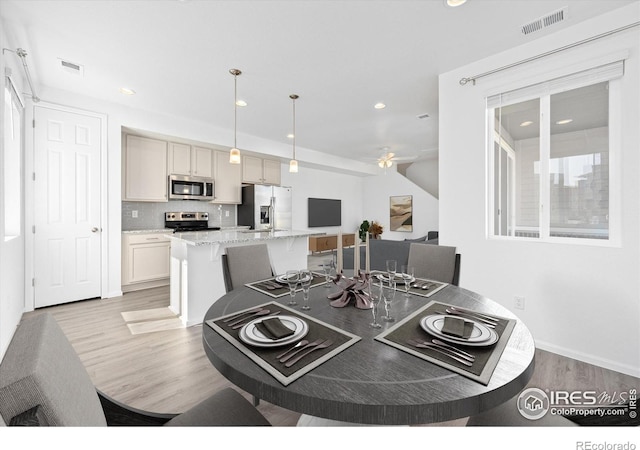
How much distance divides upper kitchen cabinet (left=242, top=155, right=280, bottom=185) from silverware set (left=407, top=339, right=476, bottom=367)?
203 inches

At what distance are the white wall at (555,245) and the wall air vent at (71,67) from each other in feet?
12.2

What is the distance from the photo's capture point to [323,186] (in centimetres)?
787

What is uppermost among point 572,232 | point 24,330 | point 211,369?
point 572,232

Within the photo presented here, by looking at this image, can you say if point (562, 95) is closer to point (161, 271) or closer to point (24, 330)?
point (24, 330)

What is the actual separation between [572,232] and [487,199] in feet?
2.16

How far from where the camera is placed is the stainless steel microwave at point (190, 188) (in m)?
4.55

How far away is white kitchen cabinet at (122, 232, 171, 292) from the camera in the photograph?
3971 mm

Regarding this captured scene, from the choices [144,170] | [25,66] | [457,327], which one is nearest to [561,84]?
[457,327]

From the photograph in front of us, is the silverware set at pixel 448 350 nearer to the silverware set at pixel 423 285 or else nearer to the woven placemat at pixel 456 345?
the woven placemat at pixel 456 345

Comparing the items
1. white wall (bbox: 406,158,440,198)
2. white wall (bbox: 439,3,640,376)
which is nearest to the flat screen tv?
white wall (bbox: 406,158,440,198)

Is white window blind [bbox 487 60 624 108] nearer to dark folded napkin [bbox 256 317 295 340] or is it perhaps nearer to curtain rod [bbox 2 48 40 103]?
dark folded napkin [bbox 256 317 295 340]

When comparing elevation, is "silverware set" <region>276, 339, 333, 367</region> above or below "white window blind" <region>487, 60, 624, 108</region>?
below

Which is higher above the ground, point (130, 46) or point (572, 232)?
point (130, 46)

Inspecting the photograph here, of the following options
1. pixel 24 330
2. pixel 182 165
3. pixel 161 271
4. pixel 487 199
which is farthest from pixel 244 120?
pixel 24 330
